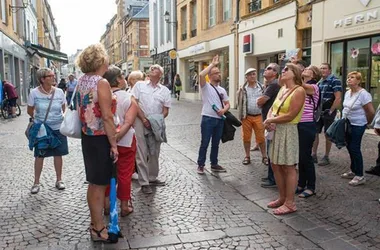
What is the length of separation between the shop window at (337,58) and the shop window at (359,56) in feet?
1.01

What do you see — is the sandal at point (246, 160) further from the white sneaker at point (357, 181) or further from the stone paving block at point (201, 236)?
the stone paving block at point (201, 236)

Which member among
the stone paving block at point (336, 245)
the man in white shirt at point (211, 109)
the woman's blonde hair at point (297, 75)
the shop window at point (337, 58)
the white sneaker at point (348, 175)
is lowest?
the stone paving block at point (336, 245)

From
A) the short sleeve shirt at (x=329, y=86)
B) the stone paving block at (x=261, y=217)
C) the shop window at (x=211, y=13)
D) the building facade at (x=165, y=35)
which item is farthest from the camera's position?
the building facade at (x=165, y=35)

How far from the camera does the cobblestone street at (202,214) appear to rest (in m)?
3.98

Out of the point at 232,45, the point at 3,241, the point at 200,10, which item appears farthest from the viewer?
the point at 200,10

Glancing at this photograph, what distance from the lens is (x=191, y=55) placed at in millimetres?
26297

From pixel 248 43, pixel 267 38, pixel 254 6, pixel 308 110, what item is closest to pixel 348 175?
pixel 308 110

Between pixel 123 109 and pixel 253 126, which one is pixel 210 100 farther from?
pixel 123 109

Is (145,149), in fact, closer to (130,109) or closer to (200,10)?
(130,109)

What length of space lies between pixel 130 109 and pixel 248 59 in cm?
1476

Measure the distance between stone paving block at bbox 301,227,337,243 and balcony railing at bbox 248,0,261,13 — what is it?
47.2ft

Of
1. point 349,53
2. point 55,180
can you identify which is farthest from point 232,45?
point 55,180

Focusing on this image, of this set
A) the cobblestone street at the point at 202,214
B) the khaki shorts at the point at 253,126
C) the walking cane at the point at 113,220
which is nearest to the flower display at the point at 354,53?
the cobblestone street at the point at 202,214

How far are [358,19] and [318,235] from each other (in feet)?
28.0
